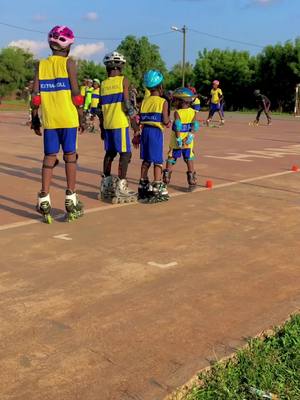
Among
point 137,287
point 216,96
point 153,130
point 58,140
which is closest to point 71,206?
point 58,140

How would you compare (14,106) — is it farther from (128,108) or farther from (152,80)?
(128,108)

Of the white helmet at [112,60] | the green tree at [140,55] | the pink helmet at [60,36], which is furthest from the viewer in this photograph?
the green tree at [140,55]

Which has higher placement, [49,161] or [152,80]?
[152,80]

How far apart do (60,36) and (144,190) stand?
8.09ft

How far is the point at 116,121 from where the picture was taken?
7035mm

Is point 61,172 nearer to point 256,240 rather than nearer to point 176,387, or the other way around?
point 256,240

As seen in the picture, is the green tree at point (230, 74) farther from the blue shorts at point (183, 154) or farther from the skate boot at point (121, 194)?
the skate boot at point (121, 194)

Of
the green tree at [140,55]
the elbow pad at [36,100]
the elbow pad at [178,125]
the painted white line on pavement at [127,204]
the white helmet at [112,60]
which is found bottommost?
the painted white line on pavement at [127,204]

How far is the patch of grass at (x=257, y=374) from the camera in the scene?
8.68 feet

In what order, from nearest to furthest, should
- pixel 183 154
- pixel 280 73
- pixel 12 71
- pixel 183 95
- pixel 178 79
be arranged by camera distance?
pixel 183 95 < pixel 183 154 < pixel 280 73 < pixel 178 79 < pixel 12 71

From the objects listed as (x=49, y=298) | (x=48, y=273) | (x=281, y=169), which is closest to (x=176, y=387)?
(x=49, y=298)

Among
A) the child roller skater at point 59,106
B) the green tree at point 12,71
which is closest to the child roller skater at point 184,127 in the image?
the child roller skater at point 59,106

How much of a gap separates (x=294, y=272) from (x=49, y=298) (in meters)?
2.03

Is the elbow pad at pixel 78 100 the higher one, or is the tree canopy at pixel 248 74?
the tree canopy at pixel 248 74
